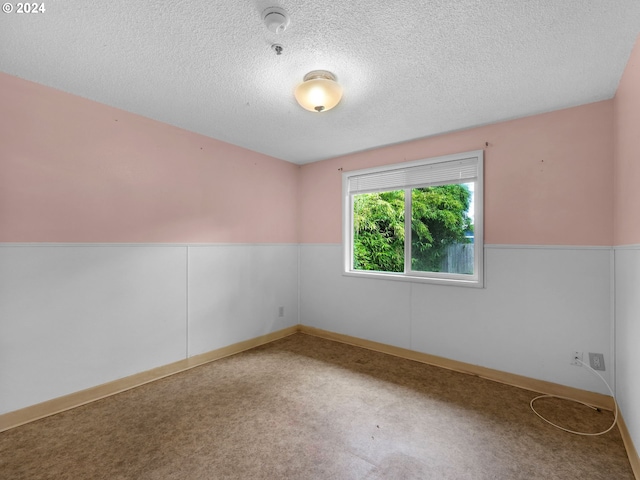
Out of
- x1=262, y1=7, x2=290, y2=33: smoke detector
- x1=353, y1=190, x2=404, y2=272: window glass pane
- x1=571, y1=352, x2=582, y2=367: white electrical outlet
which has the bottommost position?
x1=571, y1=352, x2=582, y2=367: white electrical outlet

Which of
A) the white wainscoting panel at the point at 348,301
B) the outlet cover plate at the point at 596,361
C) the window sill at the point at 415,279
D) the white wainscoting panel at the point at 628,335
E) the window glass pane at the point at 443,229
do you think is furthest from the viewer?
the white wainscoting panel at the point at 348,301

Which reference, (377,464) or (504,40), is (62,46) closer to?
(504,40)

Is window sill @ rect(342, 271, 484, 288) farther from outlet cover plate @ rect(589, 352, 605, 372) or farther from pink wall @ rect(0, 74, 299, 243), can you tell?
pink wall @ rect(0, 74, 299, 243)

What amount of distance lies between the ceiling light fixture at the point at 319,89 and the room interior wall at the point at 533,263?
5.25ft

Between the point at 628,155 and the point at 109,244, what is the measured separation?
390cm

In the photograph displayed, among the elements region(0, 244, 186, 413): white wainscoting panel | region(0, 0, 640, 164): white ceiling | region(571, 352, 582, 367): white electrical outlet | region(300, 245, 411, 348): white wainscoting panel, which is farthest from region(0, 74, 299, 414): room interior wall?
region(571, 352, 582, 367): white electrical outlet

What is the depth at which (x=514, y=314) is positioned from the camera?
2.67 meters

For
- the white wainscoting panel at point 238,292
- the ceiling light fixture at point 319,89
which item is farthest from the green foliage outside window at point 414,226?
the ceiling light fixture at point 319,89

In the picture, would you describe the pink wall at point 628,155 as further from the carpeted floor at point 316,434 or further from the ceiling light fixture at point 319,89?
the ceiling light fixture at point 319,89

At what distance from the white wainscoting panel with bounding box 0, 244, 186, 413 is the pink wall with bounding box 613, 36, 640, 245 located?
357 centimetres

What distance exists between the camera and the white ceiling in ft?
4.85

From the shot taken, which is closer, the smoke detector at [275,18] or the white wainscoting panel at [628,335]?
the smoke detector at [275,18]

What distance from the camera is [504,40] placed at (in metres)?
1.67

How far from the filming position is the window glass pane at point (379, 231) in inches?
139
